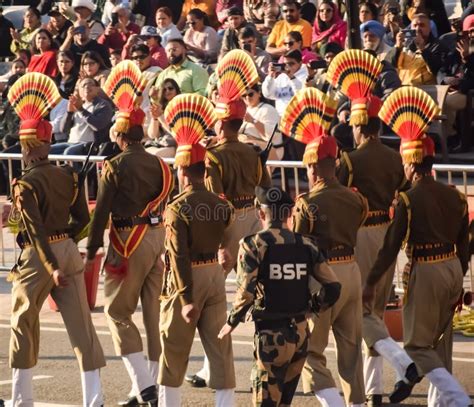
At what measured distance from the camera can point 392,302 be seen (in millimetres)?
13016

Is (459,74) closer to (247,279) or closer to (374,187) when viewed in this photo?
(374,187)

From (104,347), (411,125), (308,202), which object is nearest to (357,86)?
(411,125)

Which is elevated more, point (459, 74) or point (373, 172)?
point (459, 74)

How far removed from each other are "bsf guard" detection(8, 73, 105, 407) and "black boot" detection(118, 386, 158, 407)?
1.46 ft

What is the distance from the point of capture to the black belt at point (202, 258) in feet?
34.2

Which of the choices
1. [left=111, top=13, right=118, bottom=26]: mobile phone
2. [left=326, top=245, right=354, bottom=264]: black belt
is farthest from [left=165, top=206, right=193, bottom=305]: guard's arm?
[left=111, top=13, right=118, bottom=26]: mobile phone

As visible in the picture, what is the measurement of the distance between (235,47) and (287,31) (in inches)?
29.0

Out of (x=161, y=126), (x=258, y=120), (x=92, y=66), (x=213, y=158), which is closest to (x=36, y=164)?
(x=213, y=158)

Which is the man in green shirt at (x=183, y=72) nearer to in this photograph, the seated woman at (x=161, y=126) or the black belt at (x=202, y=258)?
the seated woman at (x=161, y=126)

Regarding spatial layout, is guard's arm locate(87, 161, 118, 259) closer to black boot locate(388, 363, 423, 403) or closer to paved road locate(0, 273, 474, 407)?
paved road locate(0, 273, 474, 407)

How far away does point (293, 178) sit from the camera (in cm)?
1591

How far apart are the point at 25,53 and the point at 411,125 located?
12.4m

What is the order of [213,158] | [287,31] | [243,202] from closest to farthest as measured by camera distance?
[213,158] < [243,202] < [287,31]

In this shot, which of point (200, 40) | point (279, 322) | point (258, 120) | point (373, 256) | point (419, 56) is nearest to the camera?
point (279, 322)
